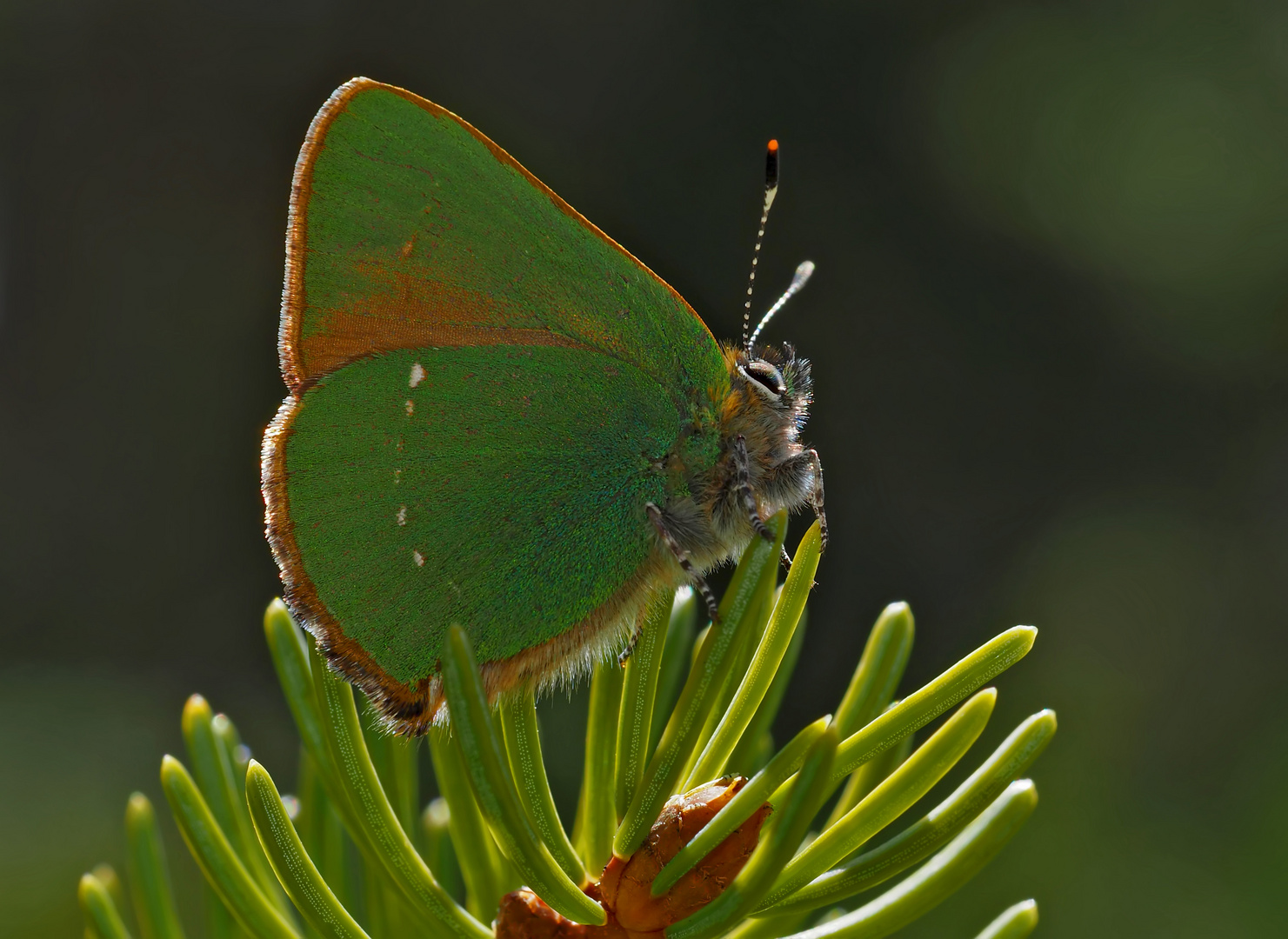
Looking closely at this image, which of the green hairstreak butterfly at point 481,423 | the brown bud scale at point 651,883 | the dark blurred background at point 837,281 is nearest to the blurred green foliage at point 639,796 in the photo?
the brown bud scale at point 651,883

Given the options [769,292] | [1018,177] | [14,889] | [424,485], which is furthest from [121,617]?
[1018,177]

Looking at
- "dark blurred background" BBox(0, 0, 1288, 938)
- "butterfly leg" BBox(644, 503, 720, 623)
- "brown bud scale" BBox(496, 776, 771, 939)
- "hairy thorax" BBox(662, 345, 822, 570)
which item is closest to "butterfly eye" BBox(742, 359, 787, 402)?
"hairy thorax" BBox(662, 345, 822, 570)

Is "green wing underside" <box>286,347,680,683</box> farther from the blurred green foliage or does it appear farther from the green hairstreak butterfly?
the blurred green foliage

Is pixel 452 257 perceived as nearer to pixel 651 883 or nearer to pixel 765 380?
pixel 765 380

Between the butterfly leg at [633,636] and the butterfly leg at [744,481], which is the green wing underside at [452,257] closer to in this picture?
the butterfly leg at [744,481]

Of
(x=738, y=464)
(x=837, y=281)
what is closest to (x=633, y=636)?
(x=738, y=464)
